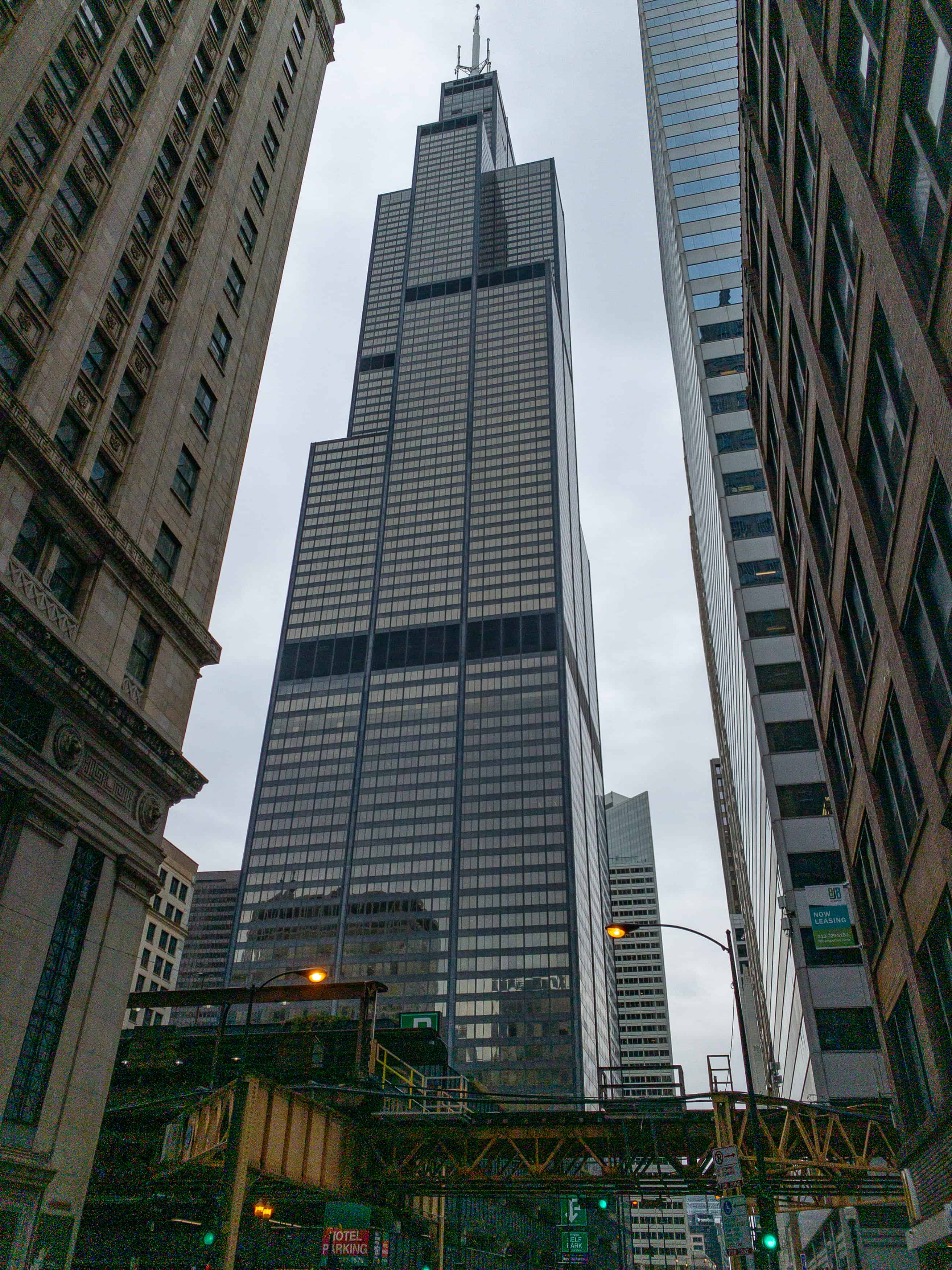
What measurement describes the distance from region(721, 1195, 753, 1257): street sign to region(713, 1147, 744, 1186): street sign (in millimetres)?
446

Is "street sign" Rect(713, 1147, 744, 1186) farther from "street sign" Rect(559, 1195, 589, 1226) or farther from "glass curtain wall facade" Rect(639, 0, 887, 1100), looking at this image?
"street sign" Rect(559, 1195, 589, 1226)

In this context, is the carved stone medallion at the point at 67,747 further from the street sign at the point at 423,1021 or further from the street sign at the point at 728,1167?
the street sign at the point at 423,1021

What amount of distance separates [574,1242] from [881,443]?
7421 cm

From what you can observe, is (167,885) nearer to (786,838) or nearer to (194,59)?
(786,838)

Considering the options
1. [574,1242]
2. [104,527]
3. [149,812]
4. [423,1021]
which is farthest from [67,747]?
[574,1242]

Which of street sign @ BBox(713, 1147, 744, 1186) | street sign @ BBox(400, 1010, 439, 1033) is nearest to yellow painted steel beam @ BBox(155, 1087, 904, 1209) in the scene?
street sign @ BBox(713, 1147, 744, 1186)

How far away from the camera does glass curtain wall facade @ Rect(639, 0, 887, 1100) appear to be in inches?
1993

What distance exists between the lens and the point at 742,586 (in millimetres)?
66375

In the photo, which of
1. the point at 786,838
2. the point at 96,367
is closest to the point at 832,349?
the point at 96,367

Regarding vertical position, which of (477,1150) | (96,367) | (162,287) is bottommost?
(477,1150)

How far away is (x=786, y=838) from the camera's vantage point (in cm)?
5516

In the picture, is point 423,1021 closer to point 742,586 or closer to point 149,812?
point 149,812

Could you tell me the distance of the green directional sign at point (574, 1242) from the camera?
71.8 meters

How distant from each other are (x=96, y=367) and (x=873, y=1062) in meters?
48.8
